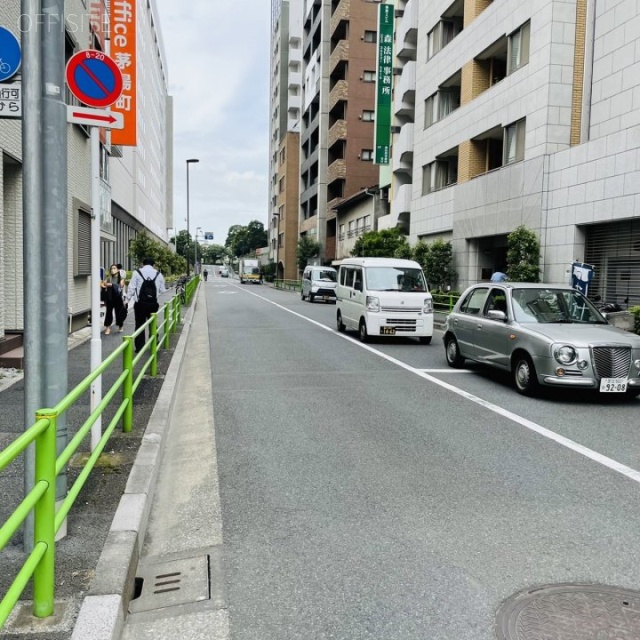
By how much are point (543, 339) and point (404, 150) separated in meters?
27.2

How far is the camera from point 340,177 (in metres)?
56.2

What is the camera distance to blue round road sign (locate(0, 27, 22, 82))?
13.7ft

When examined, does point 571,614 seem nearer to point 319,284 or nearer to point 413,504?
point 413,504

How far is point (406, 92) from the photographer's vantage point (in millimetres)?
33844

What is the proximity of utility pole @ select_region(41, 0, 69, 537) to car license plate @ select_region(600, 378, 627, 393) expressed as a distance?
6983mm

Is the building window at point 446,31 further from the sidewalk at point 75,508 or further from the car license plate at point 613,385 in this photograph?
the sidewalk at point 75,508

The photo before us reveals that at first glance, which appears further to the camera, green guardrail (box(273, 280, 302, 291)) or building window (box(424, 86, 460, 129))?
green guardrail (box(273, 280, 302, 291))

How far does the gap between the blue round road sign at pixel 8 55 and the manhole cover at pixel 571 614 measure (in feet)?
14.6

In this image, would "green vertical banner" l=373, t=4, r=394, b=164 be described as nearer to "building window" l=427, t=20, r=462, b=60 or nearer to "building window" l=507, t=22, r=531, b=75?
"building window" l=427, t=20, r=462, b=60

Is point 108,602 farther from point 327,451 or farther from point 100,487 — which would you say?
point 327,451

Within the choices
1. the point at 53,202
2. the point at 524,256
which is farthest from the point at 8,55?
the point at 524,256

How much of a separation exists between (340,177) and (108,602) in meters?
55.2

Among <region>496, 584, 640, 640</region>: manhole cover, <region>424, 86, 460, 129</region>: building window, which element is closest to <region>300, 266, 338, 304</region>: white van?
<region>424, 86, 460, 129</region>: building window

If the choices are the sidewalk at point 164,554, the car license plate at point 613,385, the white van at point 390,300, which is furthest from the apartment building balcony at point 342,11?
the sidewalk at point 164,554
